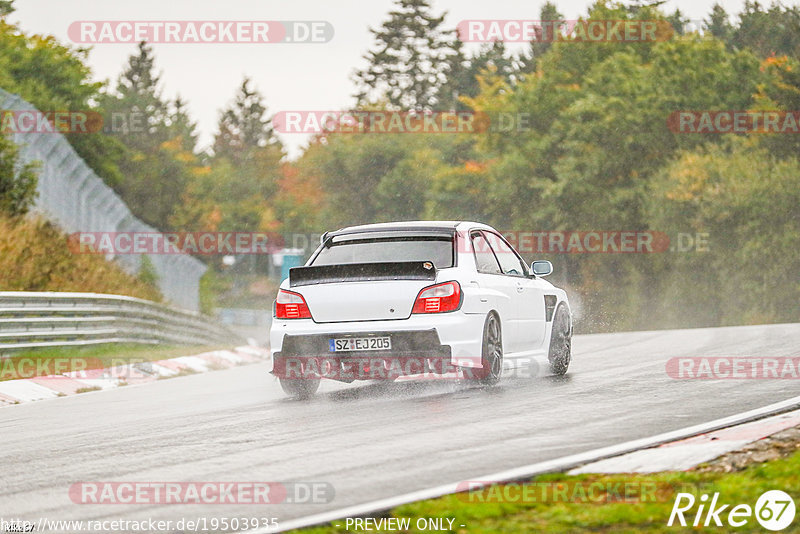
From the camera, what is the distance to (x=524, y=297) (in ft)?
40.0

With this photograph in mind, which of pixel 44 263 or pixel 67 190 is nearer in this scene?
pixel 44 263

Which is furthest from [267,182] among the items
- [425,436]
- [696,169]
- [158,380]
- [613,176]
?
[425,436]

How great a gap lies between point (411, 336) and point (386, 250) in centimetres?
124

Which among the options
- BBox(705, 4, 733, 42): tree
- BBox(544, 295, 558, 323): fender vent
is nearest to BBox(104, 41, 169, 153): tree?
BBox(705, 4, 733, 42): tree

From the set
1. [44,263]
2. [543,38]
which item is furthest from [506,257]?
[543,38]

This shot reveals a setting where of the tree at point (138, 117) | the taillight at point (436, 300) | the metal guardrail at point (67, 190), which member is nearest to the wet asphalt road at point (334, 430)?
the taillight at point (436, 300)

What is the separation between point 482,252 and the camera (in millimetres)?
11789

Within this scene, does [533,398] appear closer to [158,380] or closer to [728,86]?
[158,380]

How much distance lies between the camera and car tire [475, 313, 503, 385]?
35.7 ft

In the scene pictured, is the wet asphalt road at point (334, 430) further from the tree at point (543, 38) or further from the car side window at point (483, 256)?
the tree at point (543, 38)

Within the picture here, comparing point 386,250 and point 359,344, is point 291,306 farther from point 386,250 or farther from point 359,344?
point 386,250

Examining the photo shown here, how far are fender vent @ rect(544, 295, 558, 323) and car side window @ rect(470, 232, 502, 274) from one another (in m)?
1.07

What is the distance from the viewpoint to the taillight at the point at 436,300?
10.6 meters

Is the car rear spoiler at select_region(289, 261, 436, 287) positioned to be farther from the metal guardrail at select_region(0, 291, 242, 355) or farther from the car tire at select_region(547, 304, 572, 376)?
the metal guardrail at select_region(0, 291, 242, 355)
